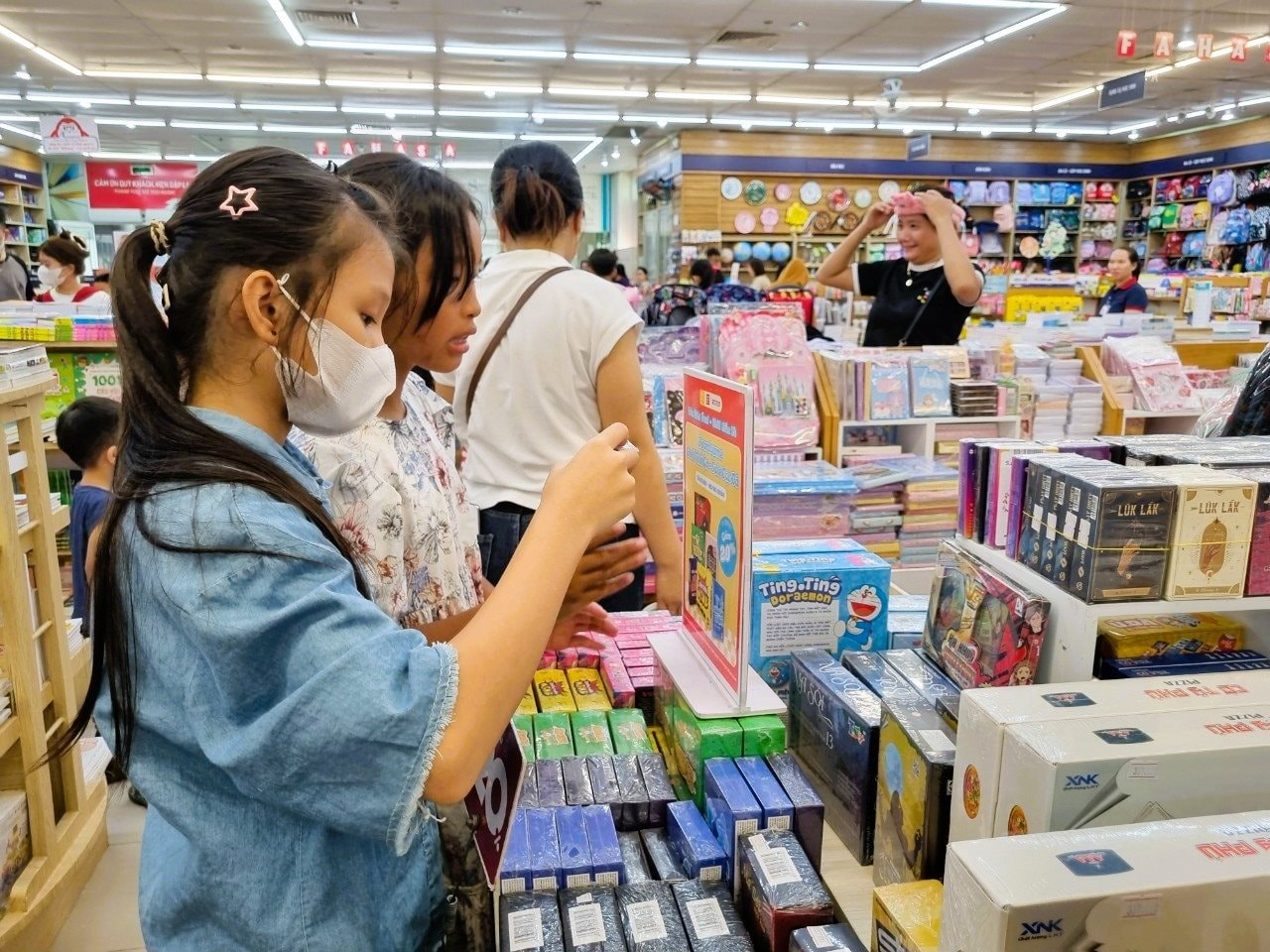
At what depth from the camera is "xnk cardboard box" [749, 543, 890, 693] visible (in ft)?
5.95

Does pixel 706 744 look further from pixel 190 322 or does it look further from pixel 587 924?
pixel 190 322

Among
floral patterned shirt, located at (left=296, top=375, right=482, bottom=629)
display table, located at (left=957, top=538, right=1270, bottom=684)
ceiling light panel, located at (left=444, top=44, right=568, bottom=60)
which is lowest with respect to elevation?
display table, located at (left=957, top=538, right=1270, bottom=684)

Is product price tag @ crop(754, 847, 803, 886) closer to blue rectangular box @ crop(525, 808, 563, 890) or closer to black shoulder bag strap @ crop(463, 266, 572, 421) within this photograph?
blue rectangular box @ crop(525, 808, 563, 890)

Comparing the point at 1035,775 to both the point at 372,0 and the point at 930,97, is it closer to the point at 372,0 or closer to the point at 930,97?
the point at 372,0

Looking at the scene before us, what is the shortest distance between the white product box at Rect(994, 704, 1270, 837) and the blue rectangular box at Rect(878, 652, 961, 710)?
14.2 inches

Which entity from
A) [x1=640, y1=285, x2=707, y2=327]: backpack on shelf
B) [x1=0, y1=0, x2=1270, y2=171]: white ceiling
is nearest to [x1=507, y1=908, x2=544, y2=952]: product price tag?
[x1=640, y1=285, x2=707, y2=327]: backpack on shelf

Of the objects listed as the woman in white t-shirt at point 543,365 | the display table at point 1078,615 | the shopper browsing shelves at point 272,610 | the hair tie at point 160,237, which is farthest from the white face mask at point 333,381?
the woman in white t-shirt at point 543,365

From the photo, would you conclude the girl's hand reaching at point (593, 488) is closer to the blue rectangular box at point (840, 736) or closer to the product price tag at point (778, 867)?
the product price tag at point (778, 867)

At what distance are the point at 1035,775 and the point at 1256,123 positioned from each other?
14.5 meters

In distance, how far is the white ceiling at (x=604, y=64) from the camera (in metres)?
7.88

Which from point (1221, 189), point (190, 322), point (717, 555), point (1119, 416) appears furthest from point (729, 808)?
point (1221, 189)

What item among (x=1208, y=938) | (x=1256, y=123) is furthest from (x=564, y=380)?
(x=1256, y=123)

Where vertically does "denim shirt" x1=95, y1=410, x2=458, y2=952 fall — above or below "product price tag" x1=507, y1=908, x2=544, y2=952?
above

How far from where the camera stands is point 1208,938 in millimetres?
895
